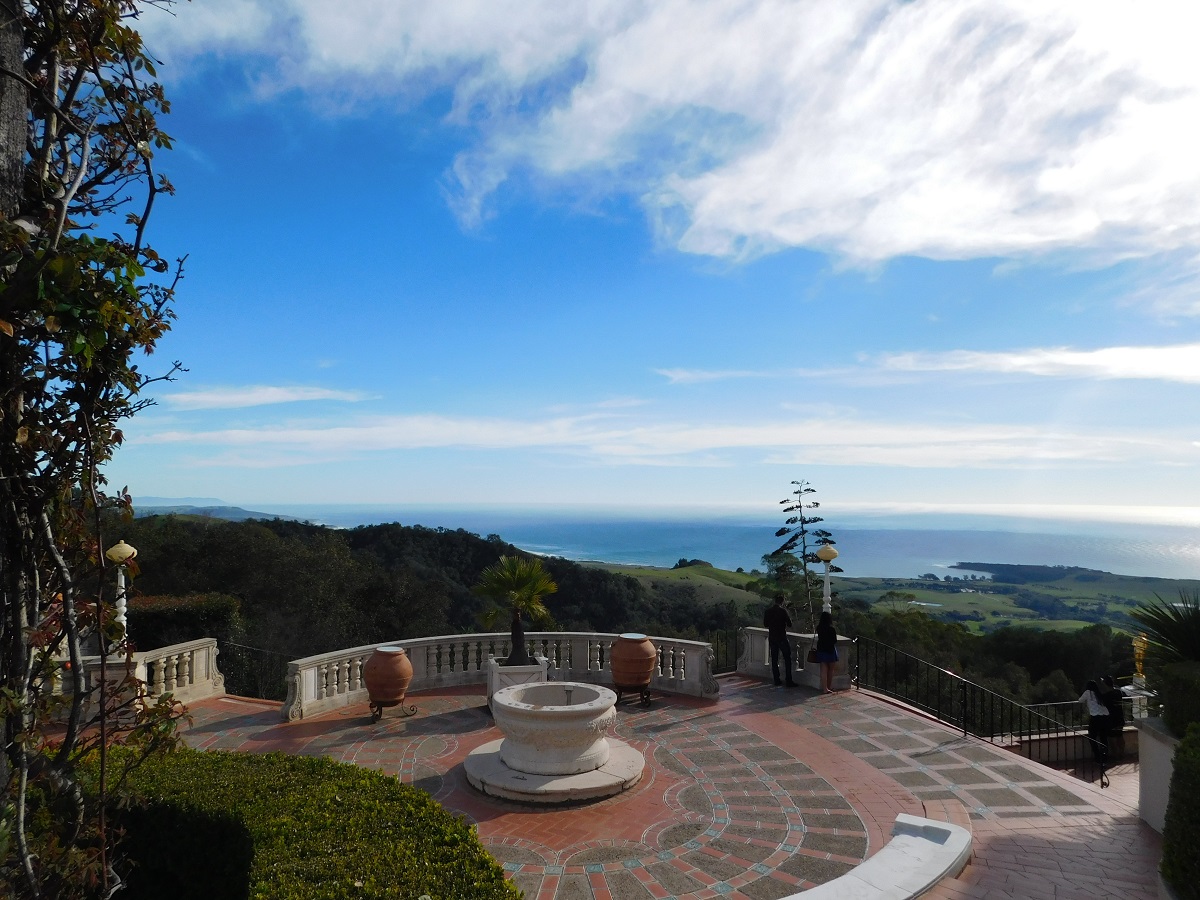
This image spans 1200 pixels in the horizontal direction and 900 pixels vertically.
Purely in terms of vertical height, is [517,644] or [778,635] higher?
[778,635]

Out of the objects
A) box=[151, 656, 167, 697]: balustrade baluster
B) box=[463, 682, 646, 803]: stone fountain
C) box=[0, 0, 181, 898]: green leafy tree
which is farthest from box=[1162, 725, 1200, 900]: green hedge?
box=[151, 656, 167, 697]: balustrade baluster

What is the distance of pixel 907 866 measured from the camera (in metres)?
5.38

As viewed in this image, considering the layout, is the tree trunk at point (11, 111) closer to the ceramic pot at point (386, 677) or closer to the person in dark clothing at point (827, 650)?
the ceramic pot at point (386, 677)

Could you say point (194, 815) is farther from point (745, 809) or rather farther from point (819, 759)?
point (819, 759)

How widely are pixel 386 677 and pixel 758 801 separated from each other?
239 inches

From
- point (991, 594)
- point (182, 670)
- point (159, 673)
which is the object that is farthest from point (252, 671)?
point (991, 594)

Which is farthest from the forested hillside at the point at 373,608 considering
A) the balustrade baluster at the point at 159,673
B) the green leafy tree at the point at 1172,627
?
the green leafy tree at the point at 1172,627

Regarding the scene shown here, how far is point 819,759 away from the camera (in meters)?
9.16

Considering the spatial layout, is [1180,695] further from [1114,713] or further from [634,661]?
[634,661]

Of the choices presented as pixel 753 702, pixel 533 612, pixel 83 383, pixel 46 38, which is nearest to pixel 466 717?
pixel 533 612

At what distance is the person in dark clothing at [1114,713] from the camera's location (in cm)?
1182

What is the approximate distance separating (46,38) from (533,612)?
10.2 metres

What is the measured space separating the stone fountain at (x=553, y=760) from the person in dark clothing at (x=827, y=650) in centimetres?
520

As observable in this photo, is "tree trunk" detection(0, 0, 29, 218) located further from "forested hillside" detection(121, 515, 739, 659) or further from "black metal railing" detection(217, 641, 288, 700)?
"forested hillside" detection(121, 515, 739, 659)
